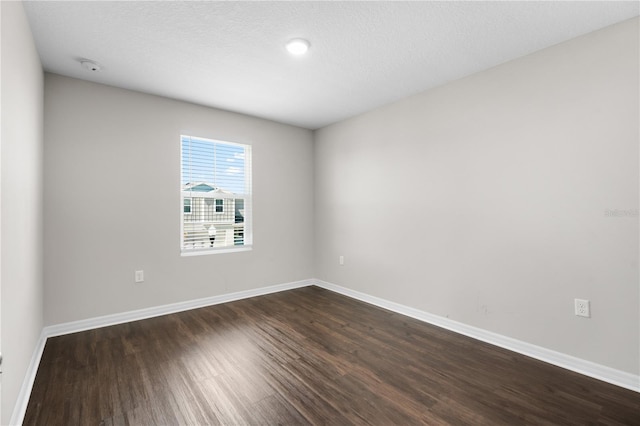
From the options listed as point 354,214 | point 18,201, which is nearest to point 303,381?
point 18,201

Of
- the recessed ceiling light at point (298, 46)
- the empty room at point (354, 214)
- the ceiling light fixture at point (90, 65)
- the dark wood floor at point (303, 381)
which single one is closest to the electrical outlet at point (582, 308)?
the empty room at point (354, 214)

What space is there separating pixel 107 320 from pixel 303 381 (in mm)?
2293

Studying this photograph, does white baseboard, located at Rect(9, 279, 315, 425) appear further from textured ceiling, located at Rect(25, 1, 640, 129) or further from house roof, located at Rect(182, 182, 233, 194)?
textured ceiling, located at Rect(25, 1, 640, 129)

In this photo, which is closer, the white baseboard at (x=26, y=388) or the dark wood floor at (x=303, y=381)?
the white baseboard at (x=26, y=388)

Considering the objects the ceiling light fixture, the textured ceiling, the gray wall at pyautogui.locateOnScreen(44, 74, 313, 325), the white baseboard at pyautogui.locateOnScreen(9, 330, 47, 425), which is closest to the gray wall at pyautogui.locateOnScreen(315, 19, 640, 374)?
the textured ceiling

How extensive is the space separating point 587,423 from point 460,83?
9.05ft

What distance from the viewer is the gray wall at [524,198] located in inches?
80.7

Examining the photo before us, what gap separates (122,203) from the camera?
3.13 m

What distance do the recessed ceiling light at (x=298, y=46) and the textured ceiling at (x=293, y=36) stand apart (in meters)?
0.05

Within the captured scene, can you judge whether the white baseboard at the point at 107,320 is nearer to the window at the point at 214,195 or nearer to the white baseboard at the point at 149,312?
the white baseboard at the point at 149,312

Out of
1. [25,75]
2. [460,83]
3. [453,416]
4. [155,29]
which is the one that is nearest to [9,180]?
[25,75]

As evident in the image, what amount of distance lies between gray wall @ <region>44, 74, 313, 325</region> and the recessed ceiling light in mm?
1815

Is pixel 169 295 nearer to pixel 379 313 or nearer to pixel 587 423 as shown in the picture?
pixel 379 313

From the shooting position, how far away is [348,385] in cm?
200
